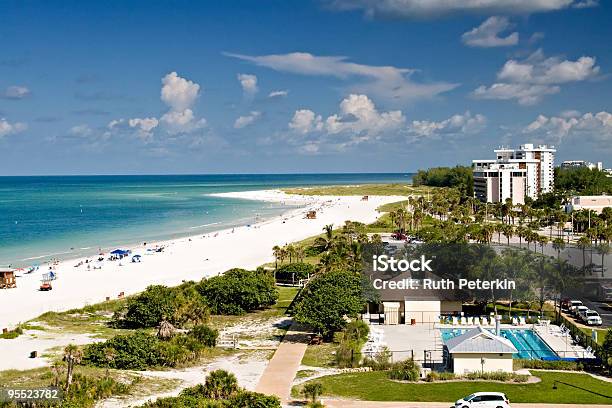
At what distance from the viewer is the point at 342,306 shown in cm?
4075

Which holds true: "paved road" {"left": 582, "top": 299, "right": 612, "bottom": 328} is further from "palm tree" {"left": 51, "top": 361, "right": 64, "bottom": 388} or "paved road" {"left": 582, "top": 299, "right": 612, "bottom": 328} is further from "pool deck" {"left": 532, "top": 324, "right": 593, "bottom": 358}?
"palm tree" {"left": 51, "top": 361, "right": 64, "bottom": 388}

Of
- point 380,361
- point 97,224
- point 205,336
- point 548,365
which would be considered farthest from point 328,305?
point 97,224

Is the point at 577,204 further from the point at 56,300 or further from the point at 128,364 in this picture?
the point at 128,364

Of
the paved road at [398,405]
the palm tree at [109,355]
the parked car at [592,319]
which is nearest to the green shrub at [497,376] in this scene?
the paved road at [398,405]

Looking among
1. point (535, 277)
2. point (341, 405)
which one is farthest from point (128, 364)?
point (535, 277)

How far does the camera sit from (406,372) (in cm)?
3225

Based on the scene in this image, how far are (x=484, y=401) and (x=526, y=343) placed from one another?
1431 cm

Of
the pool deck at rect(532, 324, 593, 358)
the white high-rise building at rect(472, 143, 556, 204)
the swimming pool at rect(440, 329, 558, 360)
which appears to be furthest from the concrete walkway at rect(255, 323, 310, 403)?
the white high-rise building at rect(472, 143, 556, 204)

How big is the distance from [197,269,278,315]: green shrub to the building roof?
18.8m

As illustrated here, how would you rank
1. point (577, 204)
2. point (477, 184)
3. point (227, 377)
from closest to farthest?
point (227, 377) < point (577, 204) < point (477, 184)

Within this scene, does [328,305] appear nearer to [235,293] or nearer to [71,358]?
[235,293]

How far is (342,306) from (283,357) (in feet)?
19.0

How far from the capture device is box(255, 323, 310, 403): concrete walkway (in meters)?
Result: 30.7

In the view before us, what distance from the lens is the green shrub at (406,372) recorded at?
32.1 m
